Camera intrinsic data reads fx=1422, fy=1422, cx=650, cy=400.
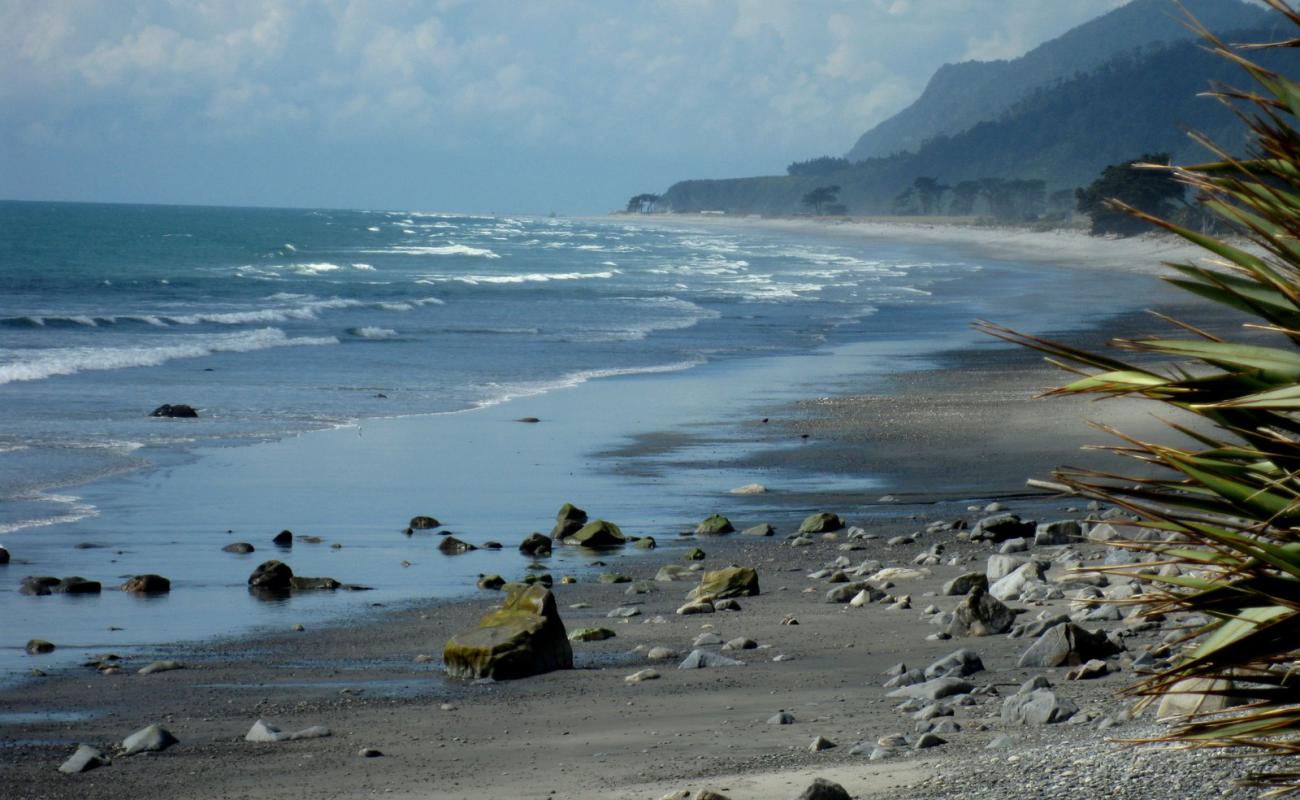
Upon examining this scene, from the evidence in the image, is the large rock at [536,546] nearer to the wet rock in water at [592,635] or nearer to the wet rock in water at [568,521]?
the wet rock in water at [568,521]

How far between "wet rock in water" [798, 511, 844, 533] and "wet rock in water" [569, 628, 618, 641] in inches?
156

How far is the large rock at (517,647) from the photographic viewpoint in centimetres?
764

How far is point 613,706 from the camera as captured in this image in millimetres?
6879

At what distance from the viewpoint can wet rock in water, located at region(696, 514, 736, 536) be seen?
12.2 m

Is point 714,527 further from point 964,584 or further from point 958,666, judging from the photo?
point 958,666

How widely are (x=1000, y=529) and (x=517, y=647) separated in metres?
5.16

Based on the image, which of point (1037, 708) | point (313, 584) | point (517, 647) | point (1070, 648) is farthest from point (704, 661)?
point (313, 584)

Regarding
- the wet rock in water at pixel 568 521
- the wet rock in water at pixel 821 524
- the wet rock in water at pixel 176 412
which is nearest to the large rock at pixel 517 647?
the wet rock in water at pixel 568 521

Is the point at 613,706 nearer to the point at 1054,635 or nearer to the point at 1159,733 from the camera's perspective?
the point at 1054,635

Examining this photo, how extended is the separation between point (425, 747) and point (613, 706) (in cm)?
101

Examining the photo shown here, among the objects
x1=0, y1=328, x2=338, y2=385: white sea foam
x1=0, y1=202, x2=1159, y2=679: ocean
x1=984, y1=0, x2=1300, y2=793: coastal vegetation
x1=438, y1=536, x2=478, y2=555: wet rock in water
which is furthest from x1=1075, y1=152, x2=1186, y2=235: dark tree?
x1=984, y1=0, x2=1300, y2=793: coastal vegetation

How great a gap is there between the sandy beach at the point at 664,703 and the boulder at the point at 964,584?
0.04 m

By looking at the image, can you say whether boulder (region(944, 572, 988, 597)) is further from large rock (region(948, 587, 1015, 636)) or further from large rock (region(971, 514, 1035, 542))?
large rock (region(971, 514, 1035, 542))

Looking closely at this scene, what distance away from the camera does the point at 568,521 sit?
39.7 ft
